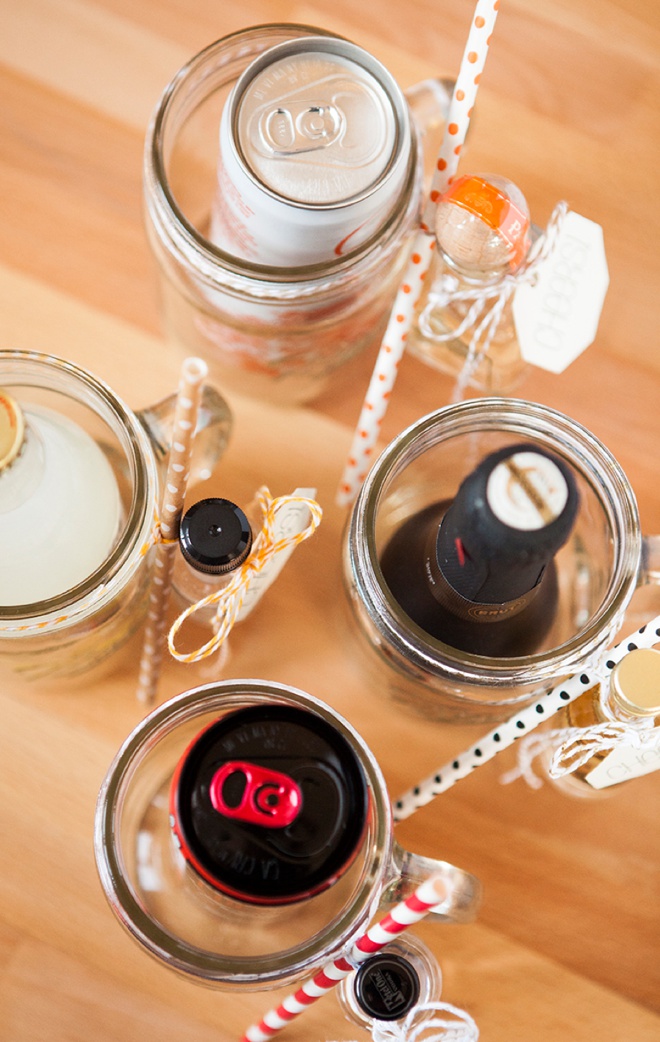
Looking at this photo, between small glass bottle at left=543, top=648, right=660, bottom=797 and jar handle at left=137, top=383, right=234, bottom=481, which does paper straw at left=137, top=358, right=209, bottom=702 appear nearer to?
jar handle at left=137, top=383, right=234, bottom=481

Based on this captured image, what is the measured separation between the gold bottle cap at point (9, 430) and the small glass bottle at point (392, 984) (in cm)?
31

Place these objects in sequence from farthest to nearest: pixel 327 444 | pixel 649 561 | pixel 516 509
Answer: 1. pixel 327 444
2. pixel 649 561
3. pixel 516 509

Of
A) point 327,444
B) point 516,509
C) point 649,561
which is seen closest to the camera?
point 516,509

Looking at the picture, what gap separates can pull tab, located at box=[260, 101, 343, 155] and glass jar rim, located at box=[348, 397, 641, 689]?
141 millimetres

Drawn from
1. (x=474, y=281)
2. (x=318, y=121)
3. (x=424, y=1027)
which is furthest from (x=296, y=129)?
(x=424, y=1027)

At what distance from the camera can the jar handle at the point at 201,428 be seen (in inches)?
18.6

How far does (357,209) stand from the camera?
1.45 feet

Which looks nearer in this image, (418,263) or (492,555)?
(492,555)

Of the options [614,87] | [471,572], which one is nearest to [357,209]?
[471,572]

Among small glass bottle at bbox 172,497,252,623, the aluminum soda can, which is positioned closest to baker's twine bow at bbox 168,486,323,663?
small glass bottle at bbox 172,497,252,623

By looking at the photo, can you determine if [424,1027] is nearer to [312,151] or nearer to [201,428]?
[201,428]

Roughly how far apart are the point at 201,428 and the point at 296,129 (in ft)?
0.49

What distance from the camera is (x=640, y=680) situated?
1.50ft

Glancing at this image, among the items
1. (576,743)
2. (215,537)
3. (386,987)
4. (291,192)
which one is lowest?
(386,987)
